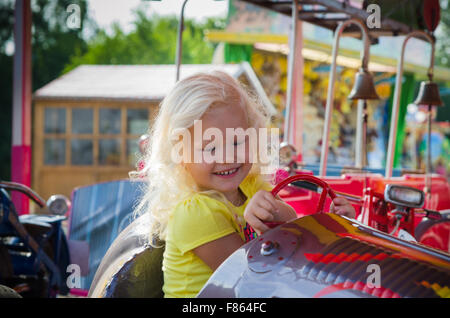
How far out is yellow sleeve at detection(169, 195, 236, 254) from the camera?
1.43 meters

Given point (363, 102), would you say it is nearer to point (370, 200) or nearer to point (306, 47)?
point (370, 200)

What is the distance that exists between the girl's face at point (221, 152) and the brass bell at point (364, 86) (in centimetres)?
150

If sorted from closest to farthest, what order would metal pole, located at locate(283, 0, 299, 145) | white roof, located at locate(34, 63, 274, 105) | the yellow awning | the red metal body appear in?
the red metal body
metal pole, located at locate(283, 0, 299, 145)
the yellow awning
white roof, located at locate(34, 63, 274, 105)

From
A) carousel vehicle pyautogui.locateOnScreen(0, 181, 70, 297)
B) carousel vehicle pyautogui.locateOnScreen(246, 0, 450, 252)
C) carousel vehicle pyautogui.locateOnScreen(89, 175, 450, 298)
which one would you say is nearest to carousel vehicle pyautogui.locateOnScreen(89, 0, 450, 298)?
carousel vehicle pyautogui.locateOnScreen(89, 175, 450, 298)

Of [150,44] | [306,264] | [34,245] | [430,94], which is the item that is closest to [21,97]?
[34,245]

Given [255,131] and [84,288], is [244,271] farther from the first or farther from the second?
[84,288]

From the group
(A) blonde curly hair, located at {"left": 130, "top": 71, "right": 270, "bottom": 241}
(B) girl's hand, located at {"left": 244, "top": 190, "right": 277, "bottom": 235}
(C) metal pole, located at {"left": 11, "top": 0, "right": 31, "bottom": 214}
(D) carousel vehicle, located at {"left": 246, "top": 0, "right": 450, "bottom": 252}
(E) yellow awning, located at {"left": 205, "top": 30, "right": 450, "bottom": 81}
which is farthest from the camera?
(E) yellow awning, located at {"left": 205, "top": 30, "right": 450, "bottom": 81}

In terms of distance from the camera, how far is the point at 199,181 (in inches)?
62.0

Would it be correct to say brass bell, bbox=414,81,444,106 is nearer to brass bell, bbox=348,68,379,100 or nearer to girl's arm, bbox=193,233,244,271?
brass bell, bbox=348,68,379,100

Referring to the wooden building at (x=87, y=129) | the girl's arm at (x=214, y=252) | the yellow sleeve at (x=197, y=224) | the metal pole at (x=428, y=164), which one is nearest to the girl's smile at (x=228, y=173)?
the yellow sleeve at (x=197, y=224)

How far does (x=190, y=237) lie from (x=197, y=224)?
0.13 feet
